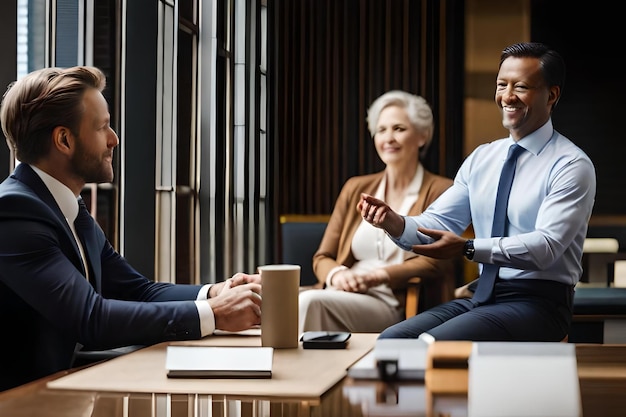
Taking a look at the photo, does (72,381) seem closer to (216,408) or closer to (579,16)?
(216,408)

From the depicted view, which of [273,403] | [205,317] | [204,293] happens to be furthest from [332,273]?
[273,403]

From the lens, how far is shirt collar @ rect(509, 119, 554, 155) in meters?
2.26

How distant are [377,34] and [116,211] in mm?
2357

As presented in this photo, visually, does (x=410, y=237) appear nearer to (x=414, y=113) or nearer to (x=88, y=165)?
(x=88, y=165)

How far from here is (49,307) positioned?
50.3 inches

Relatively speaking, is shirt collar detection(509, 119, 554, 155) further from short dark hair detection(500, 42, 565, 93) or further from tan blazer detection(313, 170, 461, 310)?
tan blazer detection(313, 170, 461, 310)

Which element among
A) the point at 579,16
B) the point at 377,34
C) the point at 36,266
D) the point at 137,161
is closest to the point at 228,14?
the point at 377,34

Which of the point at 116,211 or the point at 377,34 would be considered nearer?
the point at 116,211

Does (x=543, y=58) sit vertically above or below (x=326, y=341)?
above

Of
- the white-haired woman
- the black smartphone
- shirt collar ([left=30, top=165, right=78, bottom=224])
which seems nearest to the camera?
the black smartphone

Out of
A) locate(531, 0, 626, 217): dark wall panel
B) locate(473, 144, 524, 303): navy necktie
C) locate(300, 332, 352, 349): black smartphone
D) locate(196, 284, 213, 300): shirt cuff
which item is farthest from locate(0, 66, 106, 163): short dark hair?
locate(531, 0, 626, 217): dark wall panel

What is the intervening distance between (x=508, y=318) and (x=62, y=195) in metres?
1.15

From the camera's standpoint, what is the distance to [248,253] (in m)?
4.12

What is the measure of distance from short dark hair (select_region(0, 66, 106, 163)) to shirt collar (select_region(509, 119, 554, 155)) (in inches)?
49.3
